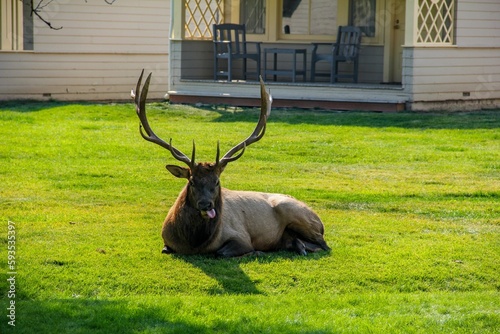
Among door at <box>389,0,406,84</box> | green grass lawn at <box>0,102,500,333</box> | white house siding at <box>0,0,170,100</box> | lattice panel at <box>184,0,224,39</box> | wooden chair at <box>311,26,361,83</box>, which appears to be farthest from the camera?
lattice panel at <box>184,0,224,39</box>

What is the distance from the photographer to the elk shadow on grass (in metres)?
7.91

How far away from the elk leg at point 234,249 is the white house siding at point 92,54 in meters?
15.0

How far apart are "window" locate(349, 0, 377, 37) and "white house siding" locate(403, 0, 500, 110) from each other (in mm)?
2009

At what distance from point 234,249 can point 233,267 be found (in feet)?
1.31

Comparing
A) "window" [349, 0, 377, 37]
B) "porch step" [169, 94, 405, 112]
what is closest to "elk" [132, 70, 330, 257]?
"porch step" [169, 94, 405, 112]

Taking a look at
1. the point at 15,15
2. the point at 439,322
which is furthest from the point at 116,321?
the point at 15,15

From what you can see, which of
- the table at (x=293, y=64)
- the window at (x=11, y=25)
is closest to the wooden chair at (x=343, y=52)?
the table at (x=293, y=64)

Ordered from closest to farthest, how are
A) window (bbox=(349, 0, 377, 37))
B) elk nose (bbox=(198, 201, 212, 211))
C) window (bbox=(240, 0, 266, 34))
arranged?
elk nose (bbox=(198, 201, 212, 211)), window (bbox=(349, 0, 377, 37)), window (bbox=(240, 0, 266, 34))

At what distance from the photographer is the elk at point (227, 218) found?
28.4 feet

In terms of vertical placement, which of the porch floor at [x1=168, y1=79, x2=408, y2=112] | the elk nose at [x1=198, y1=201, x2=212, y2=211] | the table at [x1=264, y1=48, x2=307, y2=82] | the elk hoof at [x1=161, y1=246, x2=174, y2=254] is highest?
the table at [x1=264, y1=48, x2=307, y2=82]

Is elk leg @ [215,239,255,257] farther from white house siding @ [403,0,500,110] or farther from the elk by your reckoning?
white house siding @ [403,0,500,110]

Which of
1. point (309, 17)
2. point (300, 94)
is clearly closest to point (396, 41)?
point (309, 17)

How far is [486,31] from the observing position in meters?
21.7

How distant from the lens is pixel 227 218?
29.7 ft
